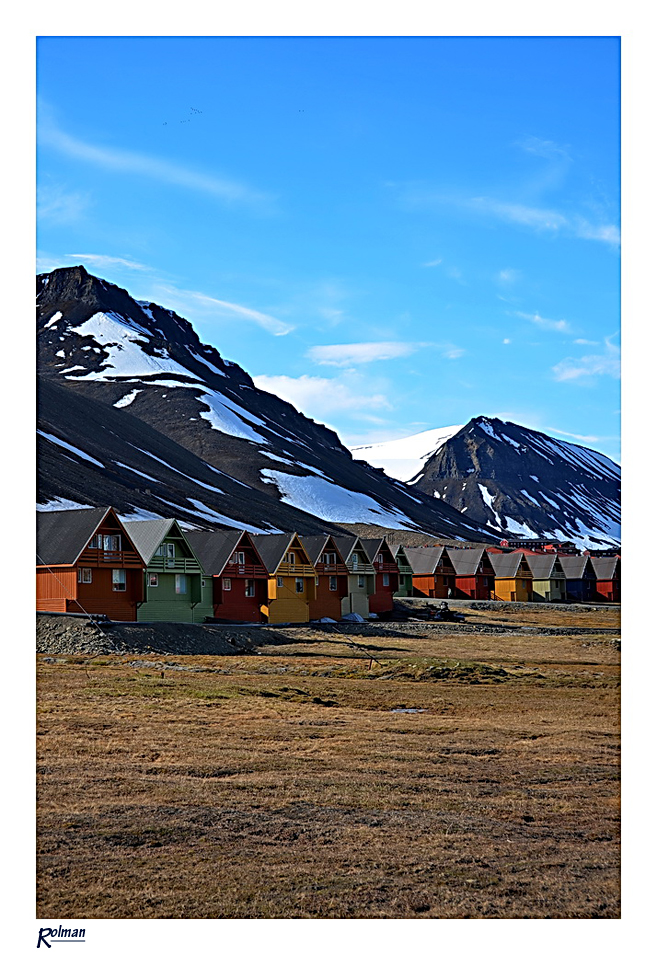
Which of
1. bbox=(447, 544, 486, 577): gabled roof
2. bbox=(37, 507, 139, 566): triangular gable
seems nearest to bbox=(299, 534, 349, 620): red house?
bbox=(37, 507, 139, 566): triangular gable

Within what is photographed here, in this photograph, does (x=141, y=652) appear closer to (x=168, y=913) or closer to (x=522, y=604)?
(x=168, y=913)

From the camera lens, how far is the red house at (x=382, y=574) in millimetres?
63156

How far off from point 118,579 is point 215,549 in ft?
27.4

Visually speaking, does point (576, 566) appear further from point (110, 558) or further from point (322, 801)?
point (322, 801)

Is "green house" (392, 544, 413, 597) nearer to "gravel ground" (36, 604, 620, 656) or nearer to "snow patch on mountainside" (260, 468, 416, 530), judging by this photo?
"gravel ground" (36, 604, 620, 656)

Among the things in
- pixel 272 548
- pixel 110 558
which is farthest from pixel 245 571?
pixel 110 558

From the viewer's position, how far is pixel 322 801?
1141 centimetres

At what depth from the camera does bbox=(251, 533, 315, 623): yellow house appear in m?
51.6

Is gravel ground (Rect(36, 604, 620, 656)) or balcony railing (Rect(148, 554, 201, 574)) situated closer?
gravel ground (Rect(36, 604, 620, 656))

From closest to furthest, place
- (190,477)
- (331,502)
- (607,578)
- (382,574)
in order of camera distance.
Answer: (382,574) < (607,578) < (190,477) < (331,502)

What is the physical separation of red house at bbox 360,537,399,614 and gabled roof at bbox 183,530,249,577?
14896 mm

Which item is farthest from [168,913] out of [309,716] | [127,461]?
[127,461]

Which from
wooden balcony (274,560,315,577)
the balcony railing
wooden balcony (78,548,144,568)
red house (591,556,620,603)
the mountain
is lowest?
red house (591,556,620,603)
